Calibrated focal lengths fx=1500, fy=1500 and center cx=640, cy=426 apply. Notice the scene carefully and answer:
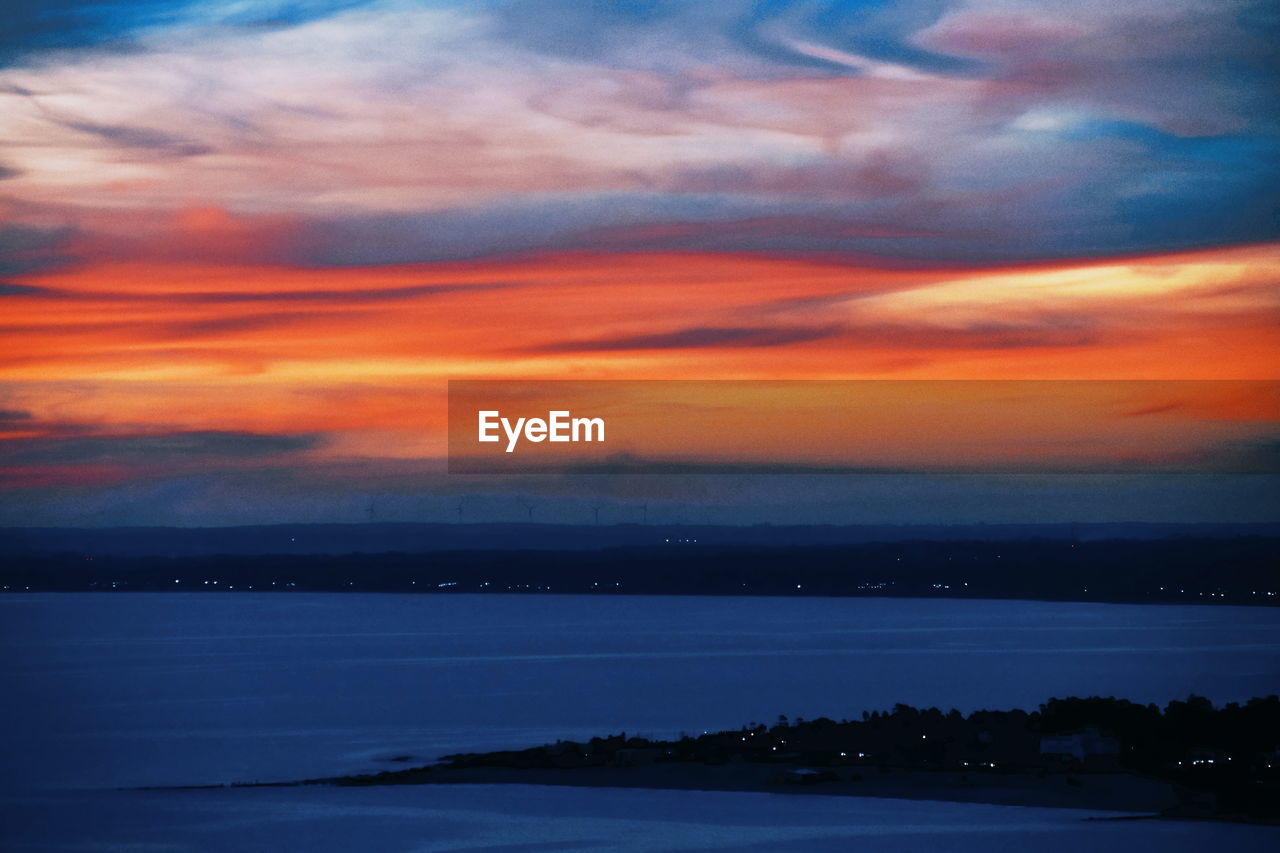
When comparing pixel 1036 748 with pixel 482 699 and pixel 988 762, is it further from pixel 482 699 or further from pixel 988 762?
pixel 482 699

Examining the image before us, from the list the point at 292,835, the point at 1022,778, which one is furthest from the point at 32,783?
the point at 1022,778

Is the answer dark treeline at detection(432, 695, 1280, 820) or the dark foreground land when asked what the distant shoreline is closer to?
the dark foreground land

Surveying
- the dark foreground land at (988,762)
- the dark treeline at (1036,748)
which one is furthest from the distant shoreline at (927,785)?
the dark treeline at (1036,748)

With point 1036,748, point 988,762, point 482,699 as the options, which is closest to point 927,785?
point 988,762

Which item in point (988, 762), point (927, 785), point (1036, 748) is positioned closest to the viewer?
point (927, 785)

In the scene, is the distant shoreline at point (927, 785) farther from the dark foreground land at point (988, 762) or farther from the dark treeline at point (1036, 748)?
the dark treeline at point (1036, 748)

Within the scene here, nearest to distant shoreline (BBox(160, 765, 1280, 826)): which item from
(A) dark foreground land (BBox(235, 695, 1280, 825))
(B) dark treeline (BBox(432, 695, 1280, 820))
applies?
(A) dark foreground land (BBox(235, 695, 1280, 825))
